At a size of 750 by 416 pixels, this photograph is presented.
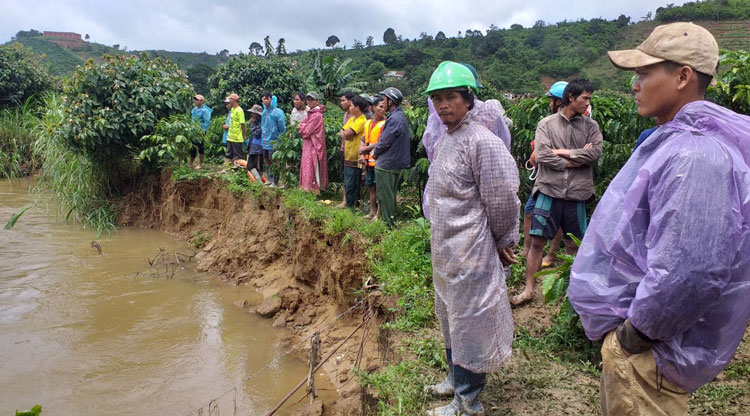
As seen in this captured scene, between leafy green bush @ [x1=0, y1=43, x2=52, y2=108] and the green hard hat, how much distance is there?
53.5 ft

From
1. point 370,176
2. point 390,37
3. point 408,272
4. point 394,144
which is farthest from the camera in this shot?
point 390,37

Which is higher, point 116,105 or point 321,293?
point 116,105

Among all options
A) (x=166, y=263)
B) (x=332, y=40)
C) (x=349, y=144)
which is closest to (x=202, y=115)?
(x=166, y=263)

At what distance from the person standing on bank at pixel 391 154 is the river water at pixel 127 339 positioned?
1998 millimetres

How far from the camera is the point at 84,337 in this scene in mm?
5723

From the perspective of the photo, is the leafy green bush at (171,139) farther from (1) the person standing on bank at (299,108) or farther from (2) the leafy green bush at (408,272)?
(2) the leafy green bush at (408,272)

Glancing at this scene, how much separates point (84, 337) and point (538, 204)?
5.09 m

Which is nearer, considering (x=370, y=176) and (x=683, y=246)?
(x=683, y=246)

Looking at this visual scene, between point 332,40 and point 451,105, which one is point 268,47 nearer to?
point 451,105

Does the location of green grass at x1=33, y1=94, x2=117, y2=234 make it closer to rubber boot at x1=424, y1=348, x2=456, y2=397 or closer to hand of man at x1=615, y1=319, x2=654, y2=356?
rubber boot at x1=424, y1=348, x2=456, y2=397

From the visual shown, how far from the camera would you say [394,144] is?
242 inches

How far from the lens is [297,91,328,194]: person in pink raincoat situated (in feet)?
25.5

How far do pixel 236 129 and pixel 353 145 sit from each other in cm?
331

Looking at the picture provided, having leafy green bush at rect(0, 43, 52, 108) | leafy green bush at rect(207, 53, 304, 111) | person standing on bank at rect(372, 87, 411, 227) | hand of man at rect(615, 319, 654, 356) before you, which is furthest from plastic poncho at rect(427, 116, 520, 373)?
leafy green bush at rect(0, 43, 52, 108)
